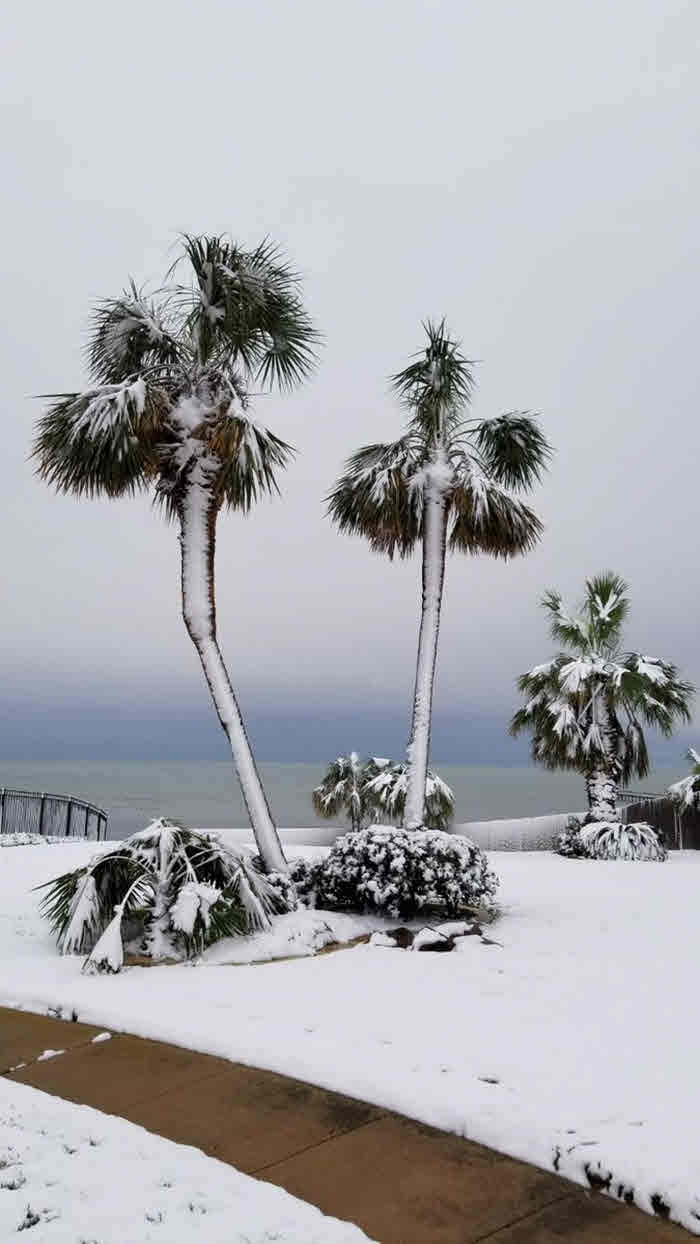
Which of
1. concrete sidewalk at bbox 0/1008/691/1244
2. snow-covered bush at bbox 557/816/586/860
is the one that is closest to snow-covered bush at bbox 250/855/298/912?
concrete sidewalk at bbox 0/1008/691/1244

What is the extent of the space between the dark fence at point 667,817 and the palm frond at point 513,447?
41.3 ft

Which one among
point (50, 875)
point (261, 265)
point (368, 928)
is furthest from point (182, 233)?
point (50, 875)

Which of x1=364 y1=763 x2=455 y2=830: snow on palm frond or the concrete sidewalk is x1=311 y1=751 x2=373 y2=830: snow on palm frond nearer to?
x1=364 y1=763 x2=455 y2=830: snow on palm frond

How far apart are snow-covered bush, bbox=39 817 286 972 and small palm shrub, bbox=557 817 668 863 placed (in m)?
11.4

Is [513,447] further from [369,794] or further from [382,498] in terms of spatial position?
[369,794]

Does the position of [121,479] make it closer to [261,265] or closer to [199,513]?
[199,513]

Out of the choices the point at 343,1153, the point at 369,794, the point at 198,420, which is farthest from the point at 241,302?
the point at 369,794

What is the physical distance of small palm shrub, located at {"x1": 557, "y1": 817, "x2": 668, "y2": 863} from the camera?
18141mm

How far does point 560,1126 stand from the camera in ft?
12.3

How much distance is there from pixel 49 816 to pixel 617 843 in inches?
538

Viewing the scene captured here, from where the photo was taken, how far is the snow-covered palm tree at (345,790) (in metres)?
29.6

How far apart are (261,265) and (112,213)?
24.1 ft

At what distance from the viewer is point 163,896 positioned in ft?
26.2

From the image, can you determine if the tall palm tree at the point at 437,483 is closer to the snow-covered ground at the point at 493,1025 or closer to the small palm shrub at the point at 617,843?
the snow-covered ground at the point at 493,1025
